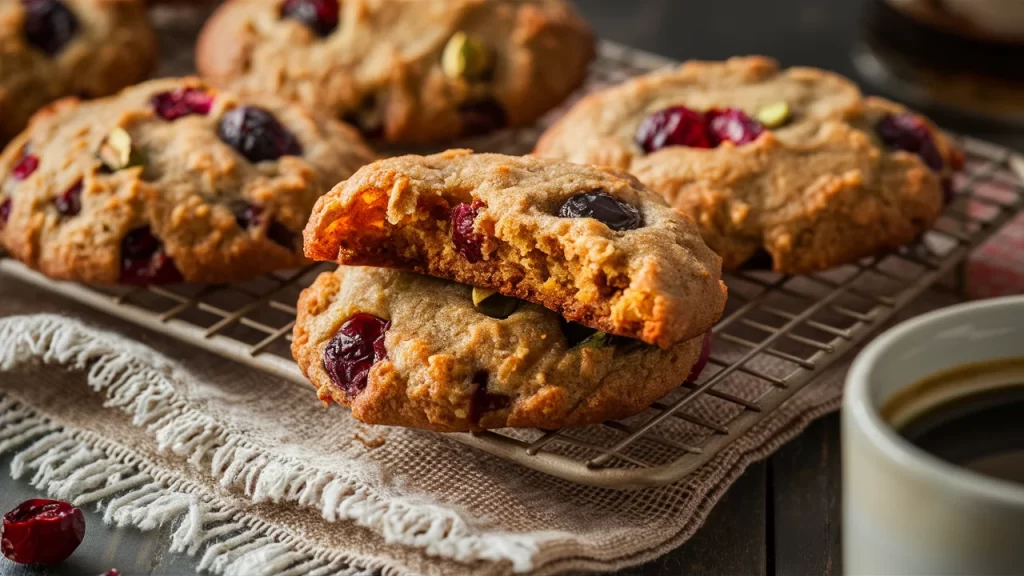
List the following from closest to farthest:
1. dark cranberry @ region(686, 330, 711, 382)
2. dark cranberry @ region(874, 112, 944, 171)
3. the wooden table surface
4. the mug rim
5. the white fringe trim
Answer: the mug rim → the white fringe trim → the wooden table surface → dark cranberry @ region(686, 330, 711, 382) → dark cranberry @ region(874, 112, 944, 171)

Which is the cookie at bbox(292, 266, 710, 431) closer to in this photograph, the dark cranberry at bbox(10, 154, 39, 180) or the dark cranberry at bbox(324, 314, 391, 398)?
the dark cranberry at bbox(324, 314, 391, 398)

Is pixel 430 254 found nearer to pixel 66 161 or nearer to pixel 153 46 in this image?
pixel 66 161

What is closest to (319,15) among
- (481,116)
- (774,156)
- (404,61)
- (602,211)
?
(404,61)

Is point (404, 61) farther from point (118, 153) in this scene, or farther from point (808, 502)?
point (808, 502)

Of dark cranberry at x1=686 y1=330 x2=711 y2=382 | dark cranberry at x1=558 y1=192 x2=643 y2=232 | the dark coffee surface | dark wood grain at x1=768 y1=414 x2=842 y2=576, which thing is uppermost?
dark cranberry at x1=558 y1=192 x2=643 y2=232

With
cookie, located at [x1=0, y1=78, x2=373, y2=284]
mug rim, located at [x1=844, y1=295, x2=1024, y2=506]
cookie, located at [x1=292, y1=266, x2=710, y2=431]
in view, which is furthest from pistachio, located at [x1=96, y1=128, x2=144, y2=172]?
mug rim, located at [x1=844, y1=295, x2=1024, y2=506]

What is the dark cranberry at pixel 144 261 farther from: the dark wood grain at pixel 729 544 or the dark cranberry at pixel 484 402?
the dark wood grain at pixel 729 544

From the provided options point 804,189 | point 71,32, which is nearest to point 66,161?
point 71,32
